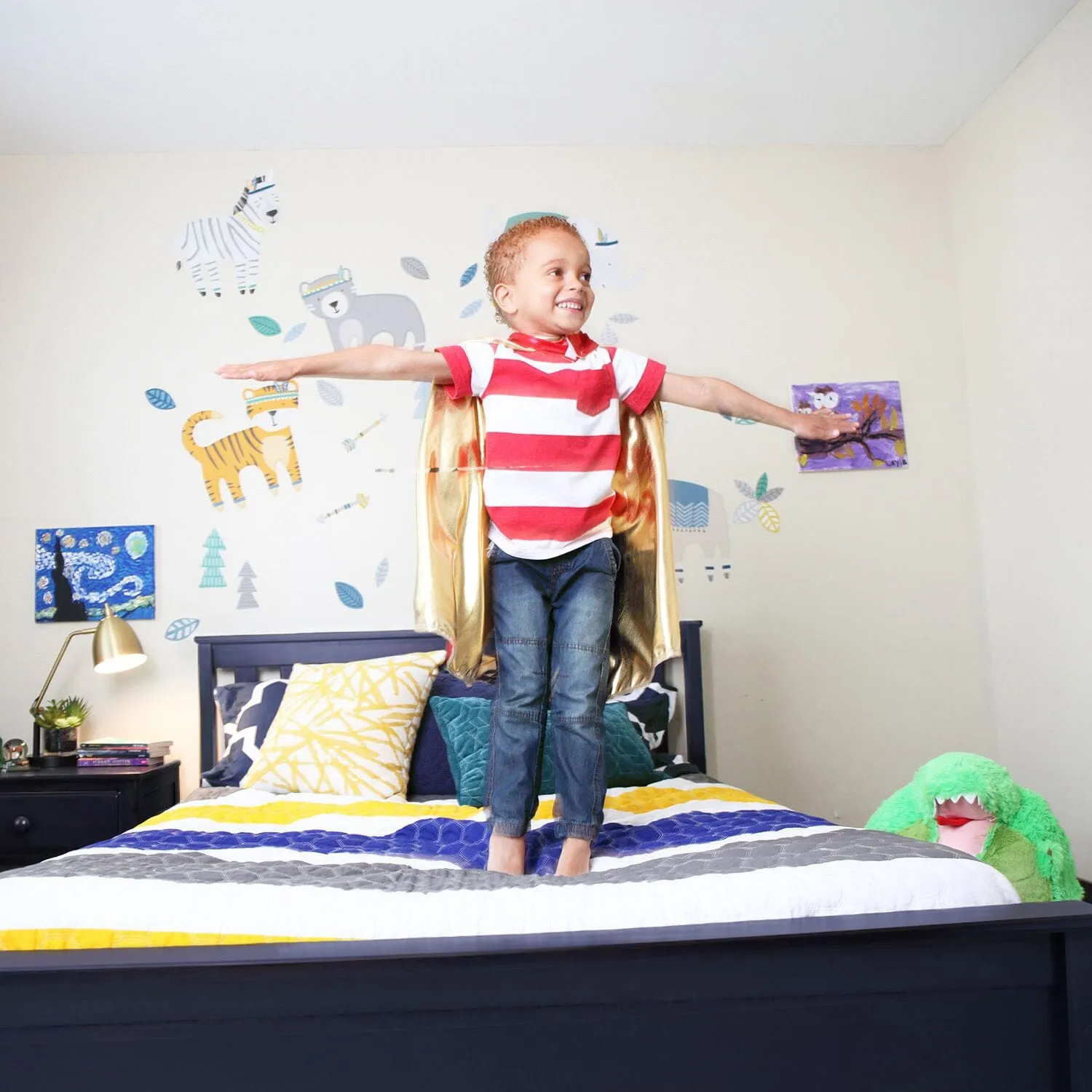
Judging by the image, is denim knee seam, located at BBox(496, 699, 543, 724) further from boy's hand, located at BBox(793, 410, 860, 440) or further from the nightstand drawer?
the nightstand drawer

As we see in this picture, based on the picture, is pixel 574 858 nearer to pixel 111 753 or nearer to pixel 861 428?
pixel 111 753

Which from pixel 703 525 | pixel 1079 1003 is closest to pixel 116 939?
pixel 1079 1003

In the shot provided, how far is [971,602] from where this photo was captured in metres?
3.39

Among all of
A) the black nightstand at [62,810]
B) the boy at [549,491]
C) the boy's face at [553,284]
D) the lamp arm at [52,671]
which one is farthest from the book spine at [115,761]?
the boy's face at [553,284]

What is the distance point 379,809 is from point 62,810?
3.71 feet

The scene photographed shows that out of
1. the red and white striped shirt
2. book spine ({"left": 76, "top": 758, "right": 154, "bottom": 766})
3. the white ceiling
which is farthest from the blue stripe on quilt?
the white ceiling

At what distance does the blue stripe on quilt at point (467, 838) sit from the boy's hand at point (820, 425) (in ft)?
2.16

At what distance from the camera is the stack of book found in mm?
2904

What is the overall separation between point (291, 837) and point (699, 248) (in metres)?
2.40

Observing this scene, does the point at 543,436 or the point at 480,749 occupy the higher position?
the point at 543,436

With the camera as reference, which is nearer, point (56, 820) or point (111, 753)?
point (56, 820)

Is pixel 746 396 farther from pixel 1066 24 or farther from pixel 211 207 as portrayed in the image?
pixel 211 207

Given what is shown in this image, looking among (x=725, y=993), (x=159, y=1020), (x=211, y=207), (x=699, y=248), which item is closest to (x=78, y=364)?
(x=211, y=207)

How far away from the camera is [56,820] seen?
277 centimetres
